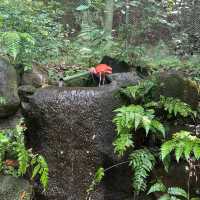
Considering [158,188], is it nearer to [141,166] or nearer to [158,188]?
[158,188]

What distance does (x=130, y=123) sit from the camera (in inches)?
175

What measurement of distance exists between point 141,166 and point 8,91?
6.84 feet

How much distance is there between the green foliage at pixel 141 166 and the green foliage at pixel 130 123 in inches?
6.1

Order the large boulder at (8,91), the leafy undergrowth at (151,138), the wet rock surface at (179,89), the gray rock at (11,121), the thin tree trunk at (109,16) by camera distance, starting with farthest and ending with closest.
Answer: the thin tree trunk at (109,16) → the gray rock at (11,121) → the large boulder at (8,91) → the wet rock surface at (179,89) → the leafy undergrowth at (151,138)

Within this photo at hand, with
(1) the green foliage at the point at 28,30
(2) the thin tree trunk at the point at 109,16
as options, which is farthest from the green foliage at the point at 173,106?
(2) the thin tree trunk at the point at 109,16

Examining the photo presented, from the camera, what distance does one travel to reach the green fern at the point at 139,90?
4.89 meters

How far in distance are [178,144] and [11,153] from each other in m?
2.11

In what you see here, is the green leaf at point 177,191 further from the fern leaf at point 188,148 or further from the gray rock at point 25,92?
the gray rock at point 25,92

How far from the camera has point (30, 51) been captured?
234 inches

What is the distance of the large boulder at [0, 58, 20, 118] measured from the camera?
5207 millimetres

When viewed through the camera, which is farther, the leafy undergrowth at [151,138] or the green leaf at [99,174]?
the green leaf at [99,174]

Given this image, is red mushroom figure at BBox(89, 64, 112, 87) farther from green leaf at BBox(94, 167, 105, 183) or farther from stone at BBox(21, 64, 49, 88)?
green leaf at BBox(94, 167, 105, 183)

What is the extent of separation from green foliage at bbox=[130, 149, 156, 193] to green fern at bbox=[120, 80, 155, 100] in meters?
0.74

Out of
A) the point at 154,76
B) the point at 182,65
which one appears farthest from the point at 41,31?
the point at 182,65
